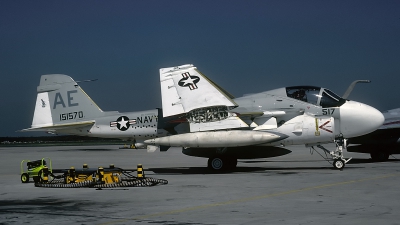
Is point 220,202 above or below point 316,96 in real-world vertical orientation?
below

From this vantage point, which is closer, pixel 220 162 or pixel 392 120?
pixel 220 162

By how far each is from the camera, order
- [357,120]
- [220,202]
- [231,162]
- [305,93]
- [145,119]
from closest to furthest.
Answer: [220,202], [357,120], [305,93], [231,162], [145,119]

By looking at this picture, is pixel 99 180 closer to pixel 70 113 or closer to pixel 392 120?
pixel 70 113

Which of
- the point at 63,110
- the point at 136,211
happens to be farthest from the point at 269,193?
the point at 63,110

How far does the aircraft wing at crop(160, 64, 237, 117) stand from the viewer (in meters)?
18.5

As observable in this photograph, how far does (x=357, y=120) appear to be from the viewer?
18.6m

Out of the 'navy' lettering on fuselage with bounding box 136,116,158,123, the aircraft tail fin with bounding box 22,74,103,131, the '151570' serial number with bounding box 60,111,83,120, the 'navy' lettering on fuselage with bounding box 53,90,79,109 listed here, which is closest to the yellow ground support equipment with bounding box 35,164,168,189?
the 'navy' lettering on fuselage with bounding box 136,116,158,123

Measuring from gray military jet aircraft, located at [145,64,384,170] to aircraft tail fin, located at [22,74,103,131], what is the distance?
357cm

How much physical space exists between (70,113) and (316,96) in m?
9.59

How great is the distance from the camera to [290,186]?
13867mm

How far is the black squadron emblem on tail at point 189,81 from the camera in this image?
61.2 ft

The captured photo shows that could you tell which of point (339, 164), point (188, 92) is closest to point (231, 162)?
point (188, 92)

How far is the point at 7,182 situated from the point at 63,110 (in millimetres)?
4999

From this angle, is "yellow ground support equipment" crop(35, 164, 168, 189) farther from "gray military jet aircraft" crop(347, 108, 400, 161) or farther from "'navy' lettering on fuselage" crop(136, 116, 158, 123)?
"gray military jet aircraft" crop(347, 108, 400, 161)
